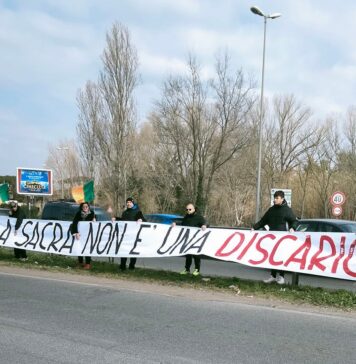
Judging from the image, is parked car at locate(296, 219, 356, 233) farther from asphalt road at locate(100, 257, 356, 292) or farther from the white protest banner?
the white protest banner

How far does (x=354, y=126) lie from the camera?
4303 cm

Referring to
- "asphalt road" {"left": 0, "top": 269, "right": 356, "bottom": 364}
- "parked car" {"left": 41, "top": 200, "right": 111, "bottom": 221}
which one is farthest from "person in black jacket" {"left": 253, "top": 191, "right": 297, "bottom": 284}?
"parked car" {"left": 41, "top": 200, "right": 111, "bottom": 221}

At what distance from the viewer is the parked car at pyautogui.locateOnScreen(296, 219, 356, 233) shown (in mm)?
12648

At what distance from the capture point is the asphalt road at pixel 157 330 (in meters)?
5.40

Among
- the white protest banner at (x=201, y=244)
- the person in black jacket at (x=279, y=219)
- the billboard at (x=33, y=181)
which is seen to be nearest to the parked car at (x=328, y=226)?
the person in black jacket at (x=279, y=219)

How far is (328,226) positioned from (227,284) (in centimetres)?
417

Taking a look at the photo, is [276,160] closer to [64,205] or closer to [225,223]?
[225,223]

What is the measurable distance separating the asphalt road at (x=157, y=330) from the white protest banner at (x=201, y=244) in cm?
147

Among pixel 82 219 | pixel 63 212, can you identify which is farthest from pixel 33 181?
pixel 82 219

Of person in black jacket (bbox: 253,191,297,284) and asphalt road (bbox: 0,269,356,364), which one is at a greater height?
person in black jacket (bbox: 253,191,297,284)

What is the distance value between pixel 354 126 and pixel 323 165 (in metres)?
4.21

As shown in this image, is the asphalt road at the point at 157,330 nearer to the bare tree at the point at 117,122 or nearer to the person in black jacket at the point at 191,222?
the person in black jacket at the point at 191,222

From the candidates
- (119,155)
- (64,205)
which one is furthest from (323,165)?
(64,205)

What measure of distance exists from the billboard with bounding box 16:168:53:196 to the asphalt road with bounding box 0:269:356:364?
11.3 metres
